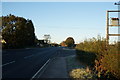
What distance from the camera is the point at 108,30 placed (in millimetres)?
18438

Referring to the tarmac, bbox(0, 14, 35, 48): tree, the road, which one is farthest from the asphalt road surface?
bbox(0, 14, 35, 48): tree

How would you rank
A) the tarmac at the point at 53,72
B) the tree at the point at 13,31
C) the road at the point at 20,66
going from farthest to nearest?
the tree at the point at 13,31
the road at the point at 20,66
the tarmac at the point at 53,72

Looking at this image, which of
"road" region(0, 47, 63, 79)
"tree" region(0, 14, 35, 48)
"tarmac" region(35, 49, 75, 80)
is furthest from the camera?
"tree" region(0, 14, 35, 48)

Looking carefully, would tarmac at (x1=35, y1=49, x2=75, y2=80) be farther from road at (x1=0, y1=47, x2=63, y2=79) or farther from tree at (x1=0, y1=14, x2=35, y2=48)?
tree at (x1=0, y1=14, x2=35, y2=48)

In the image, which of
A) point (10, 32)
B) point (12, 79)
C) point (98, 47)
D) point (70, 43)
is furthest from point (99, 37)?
point (70, 43)

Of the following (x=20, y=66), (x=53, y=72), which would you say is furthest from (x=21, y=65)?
(x=53, y=72)

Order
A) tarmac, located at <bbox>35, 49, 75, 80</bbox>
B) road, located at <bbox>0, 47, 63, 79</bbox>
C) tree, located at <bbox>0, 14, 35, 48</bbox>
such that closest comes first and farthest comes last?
tarmac, located at <bbox>35, 49, 75, 80</bbox>, road, located at <bbox>0, 47, 63, 79</bbox>, tree, located at <bbox>0, 14, 35, 48</bbox>

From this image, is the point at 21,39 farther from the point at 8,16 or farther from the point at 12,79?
the point at 12,79

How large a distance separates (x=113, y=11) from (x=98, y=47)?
213 inches

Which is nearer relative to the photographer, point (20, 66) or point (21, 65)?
point (20, 66)

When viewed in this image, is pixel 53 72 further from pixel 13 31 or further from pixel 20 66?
pixel 13 31

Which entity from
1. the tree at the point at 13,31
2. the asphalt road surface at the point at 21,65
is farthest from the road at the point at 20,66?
the tree at the point at 13,31

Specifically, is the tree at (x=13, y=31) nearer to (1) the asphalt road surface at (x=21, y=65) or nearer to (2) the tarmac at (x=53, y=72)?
(1) the asphalt road surface at (x=21, y=65)

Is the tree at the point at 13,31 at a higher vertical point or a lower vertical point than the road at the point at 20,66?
higher
